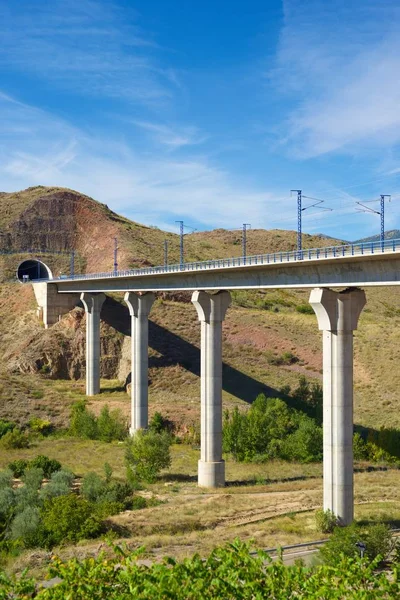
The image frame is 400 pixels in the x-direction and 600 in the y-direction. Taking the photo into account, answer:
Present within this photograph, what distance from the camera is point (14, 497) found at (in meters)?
34.6

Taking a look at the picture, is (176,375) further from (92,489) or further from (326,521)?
(326,521)

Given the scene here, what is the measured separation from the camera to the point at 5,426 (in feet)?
192

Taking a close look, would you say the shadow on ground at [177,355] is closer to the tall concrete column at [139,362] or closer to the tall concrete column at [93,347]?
the tall concrete column at [93,347]

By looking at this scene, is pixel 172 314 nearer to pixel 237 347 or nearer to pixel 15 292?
pixel 237 347

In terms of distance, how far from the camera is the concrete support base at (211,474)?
4284 cm

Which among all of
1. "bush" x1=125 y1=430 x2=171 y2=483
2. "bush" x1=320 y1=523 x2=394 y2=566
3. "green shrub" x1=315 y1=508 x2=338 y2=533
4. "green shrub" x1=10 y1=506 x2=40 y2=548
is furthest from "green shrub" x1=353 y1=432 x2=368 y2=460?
"green shrub" x1=10 y1=506 x2=40 y2=548

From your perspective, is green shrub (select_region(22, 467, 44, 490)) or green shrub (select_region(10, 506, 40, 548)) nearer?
green shrub (select_region(10, 506, 40, 548))

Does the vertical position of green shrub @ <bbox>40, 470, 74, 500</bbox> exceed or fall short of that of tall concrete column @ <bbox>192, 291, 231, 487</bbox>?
it falls short

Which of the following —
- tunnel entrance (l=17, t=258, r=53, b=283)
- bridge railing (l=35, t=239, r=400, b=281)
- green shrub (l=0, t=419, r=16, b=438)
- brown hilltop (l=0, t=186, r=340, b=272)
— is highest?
brown hilltop (l=0, t=186, r=340, b=272)

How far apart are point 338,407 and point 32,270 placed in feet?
304

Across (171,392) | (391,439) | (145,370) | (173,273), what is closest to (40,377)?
(171,392)

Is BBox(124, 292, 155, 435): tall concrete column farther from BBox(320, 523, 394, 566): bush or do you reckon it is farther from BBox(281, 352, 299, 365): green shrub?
BBox(320, 523, 394, 566): bush

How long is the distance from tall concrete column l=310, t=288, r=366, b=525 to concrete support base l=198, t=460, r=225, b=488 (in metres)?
11.7

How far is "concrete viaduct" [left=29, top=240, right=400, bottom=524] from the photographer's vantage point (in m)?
32.0
